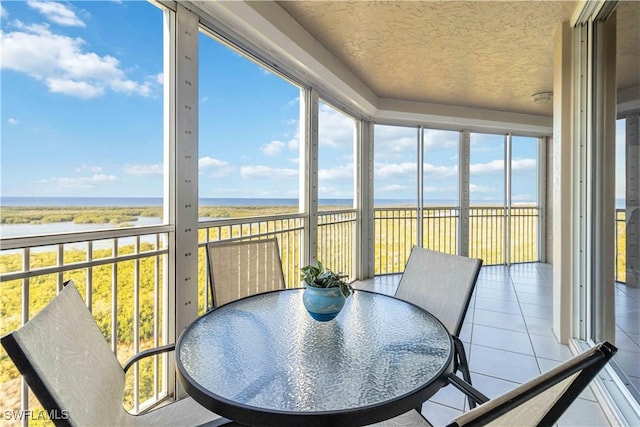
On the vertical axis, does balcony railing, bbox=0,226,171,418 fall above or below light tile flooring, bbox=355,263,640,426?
above

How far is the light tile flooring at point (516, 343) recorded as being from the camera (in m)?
1.79

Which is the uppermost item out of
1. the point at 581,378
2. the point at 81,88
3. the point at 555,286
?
the point at 81,88

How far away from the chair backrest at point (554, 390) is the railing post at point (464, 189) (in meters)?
4.96

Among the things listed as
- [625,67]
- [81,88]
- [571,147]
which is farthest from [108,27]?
[571,147]

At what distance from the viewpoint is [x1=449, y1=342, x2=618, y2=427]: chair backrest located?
1.82 ft

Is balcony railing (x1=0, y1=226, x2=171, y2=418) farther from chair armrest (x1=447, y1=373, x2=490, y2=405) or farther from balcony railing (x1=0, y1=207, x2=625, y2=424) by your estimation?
chair armrest (x1=447, y1=373, x2=490, y2=405)

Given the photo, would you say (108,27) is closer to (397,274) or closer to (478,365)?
(478,365)

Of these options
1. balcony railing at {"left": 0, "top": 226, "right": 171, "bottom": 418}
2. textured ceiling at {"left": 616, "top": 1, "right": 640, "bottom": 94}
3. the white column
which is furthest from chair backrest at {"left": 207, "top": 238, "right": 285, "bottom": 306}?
textured ceiling at {"left": 616, "top": 1, "right": 640, "bottom": 94}

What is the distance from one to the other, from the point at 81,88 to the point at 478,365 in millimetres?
3207

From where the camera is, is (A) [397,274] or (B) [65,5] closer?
(B) [65,5]

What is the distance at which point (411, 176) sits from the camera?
503cm

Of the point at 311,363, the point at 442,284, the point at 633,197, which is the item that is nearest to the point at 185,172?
the point at 311,363

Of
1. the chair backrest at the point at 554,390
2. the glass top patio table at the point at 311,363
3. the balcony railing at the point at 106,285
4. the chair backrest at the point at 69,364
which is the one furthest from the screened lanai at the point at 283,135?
the chair backrest at the point at 554,390

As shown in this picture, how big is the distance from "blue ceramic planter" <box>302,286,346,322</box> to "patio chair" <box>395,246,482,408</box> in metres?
0.57
